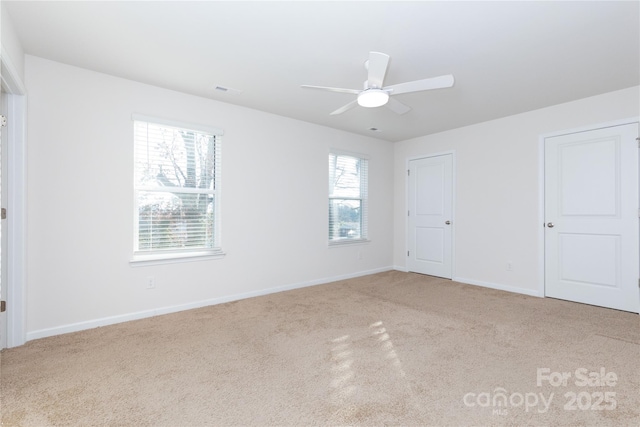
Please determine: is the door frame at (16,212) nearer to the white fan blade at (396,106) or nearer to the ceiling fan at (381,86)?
the ceiling fan at (381,86)

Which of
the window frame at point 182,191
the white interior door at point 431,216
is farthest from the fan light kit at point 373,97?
the white interior door at point 431,216

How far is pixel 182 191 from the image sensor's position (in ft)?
11.6

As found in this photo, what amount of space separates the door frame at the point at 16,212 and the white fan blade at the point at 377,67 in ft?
8.69

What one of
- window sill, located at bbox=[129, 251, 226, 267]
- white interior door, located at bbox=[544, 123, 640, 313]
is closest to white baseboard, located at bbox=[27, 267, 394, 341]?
window sill, located at bbox=[129, 251, 226, 267]

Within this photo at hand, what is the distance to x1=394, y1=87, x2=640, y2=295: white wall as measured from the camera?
12.7 feet

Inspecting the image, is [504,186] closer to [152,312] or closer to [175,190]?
[175,190]

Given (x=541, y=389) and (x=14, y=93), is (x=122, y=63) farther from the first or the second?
(x=541, y=389)

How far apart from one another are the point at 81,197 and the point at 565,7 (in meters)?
4.04

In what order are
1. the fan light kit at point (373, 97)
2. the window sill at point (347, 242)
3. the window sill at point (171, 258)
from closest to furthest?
the fan light kit at point (373, 97) → the window sill at point (171, 258) → the window sill at point (347, 242)

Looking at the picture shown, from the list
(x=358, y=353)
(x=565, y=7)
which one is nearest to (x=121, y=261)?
(x=358, y=353)

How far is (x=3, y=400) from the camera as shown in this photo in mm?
1836

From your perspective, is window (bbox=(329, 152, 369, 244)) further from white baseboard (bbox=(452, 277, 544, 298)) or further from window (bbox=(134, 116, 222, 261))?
window (bbox=(134, 116, 222, 261))

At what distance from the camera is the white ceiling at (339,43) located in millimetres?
2113

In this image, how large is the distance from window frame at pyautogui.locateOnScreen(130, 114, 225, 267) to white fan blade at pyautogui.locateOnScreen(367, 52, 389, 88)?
6.81 feet
